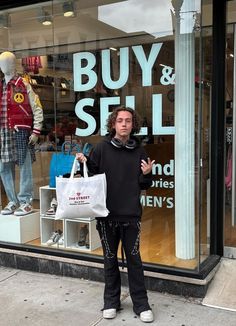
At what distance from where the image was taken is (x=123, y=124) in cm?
309

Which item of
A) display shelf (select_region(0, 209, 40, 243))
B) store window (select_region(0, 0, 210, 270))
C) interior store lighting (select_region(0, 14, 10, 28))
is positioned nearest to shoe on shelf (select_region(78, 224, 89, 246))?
store window (select_region(0, 0, 210, 270))

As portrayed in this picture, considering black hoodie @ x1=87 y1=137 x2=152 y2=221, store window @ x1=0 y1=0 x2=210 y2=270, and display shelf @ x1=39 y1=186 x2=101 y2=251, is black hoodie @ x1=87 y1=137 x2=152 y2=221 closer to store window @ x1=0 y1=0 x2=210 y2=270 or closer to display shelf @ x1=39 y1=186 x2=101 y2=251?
store window @ x1=0 y1=0 x2=210 y2=270

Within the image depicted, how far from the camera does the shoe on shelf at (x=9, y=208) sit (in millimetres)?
4801

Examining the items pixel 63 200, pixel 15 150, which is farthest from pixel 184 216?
pixel 15 150

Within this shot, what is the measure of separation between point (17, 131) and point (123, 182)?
2054 mm

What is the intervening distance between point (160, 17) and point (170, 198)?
5.76 feet

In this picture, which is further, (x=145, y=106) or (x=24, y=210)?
(x=24, y=210)

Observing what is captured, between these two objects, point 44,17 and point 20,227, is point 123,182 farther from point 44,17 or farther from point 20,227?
point 44,17

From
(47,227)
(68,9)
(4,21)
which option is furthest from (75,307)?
(4,21)

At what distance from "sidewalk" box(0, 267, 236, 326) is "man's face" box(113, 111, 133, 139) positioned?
4.57 feet

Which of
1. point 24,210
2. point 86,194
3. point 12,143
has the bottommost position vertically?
point 24,210

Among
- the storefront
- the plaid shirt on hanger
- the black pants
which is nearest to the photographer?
the black pants

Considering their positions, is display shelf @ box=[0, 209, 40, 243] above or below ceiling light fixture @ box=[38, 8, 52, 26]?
below

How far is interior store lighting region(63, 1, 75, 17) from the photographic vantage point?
457 cm
